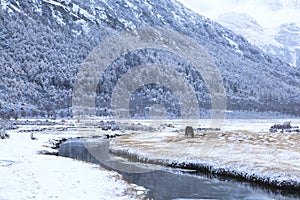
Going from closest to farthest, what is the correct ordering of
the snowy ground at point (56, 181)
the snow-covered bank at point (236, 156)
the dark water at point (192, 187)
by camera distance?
the snowy ground at point (56, 181) → the dark water at point (192, 187) → the snow-covered bank at point (236, 156)

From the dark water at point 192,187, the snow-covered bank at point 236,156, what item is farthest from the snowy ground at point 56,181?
the snow-covered bank at point 236,156

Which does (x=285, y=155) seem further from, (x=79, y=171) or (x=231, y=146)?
(x=79, y=171)

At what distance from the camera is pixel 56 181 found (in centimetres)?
2769

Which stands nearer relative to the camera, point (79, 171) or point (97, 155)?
point (79, 171)

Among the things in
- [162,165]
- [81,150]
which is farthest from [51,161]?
[81,150]

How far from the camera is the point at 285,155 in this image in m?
40.0

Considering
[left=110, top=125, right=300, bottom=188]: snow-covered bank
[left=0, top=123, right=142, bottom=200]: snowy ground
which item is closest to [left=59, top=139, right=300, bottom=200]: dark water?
[left=110, top=125, right=300, bottom=188]: snow-covered bank

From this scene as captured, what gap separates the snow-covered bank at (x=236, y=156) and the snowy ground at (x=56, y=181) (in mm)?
9559

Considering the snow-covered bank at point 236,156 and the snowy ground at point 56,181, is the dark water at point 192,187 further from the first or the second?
the snowy ground at point 56,181

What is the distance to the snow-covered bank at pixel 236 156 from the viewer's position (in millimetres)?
32294

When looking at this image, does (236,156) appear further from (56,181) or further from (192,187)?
(56,181)

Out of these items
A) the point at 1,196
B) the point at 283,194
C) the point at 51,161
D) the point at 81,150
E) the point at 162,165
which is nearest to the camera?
the point at 1,196

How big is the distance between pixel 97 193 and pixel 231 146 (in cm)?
2703

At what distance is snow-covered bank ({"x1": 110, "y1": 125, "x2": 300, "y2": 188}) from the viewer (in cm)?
3229
